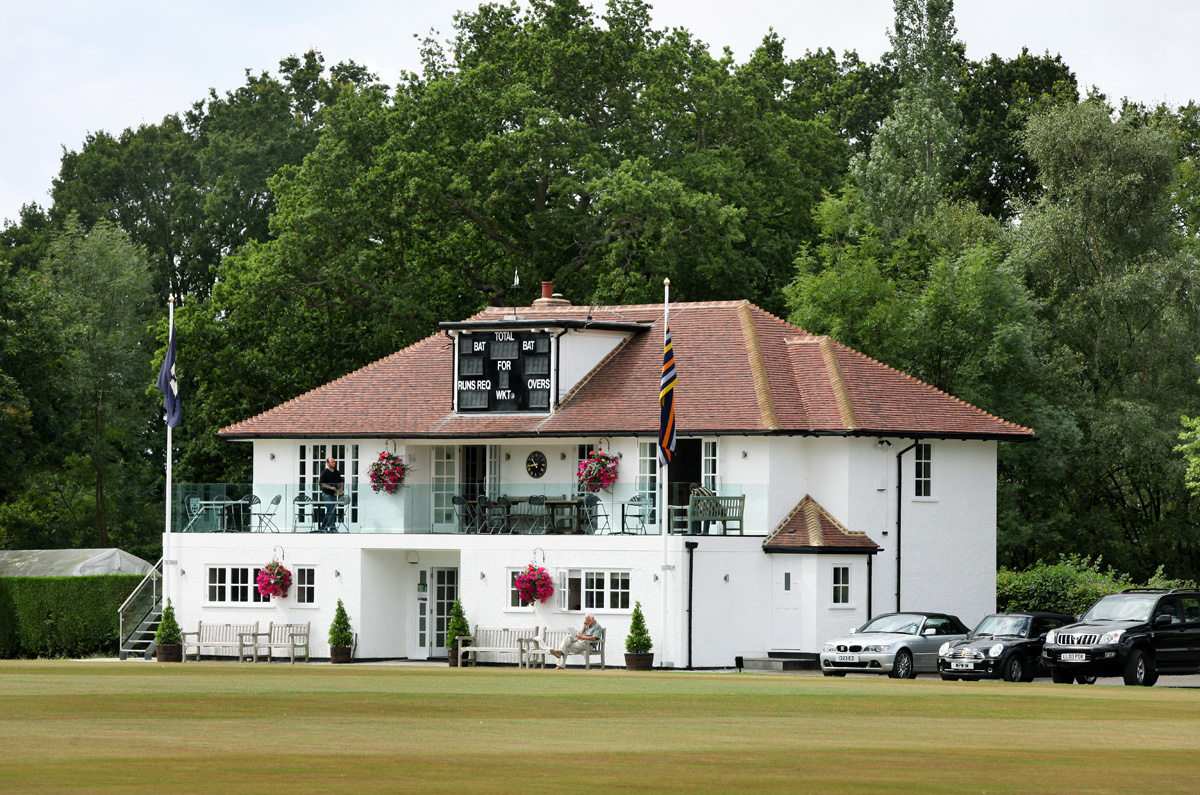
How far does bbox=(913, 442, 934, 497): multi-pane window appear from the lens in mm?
41875

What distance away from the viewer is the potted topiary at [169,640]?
1670 inches

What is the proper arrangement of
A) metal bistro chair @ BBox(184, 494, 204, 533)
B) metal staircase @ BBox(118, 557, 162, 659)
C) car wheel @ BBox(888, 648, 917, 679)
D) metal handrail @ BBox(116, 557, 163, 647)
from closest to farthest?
car wheel @ BBox(888, 648, 917, 679), metal bistro chair @ BBox(184, 494, 204, 533), metal staircase @ BBox(118, 557, 162, 659), metal handrail @ BBox(116, 557, 163, 647)

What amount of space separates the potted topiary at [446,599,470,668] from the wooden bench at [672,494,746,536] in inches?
206

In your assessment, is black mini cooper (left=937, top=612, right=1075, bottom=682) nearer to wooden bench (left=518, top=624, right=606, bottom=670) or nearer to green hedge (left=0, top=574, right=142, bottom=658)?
wooden bench (left=518, top=624, right=606, bottom=670)

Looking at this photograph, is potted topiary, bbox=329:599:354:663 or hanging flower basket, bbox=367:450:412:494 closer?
potted topiary, bbox=329:599:354:663

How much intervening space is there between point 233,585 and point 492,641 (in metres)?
7.01

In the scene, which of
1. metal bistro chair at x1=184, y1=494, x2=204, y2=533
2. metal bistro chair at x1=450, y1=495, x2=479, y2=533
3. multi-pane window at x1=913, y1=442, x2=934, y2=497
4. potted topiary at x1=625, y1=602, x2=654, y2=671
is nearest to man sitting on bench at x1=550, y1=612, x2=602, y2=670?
potted topiary at x1=625, y1=602, x2=654, y2=671

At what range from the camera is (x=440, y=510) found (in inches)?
1663

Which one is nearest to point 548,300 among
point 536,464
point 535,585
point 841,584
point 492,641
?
point 536,464

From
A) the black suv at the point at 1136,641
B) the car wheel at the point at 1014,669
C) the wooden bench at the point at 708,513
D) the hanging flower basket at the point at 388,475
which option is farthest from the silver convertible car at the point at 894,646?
the hanging flower basket at the point at 388,475

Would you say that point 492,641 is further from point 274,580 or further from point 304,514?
point 304,514

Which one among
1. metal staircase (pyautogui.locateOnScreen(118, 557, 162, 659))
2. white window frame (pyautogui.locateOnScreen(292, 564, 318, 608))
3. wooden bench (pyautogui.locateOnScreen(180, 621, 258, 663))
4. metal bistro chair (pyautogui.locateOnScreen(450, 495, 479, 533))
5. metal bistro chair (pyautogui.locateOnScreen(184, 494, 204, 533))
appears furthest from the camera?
metal staircase (pyautogui.locateOnScreen(118, 557, 162, 659))

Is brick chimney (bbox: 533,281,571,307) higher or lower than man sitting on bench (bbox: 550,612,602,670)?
higher

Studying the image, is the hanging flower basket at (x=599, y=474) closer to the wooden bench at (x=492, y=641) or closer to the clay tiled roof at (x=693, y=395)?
the clay tiled roof at (x=693, y=395)
